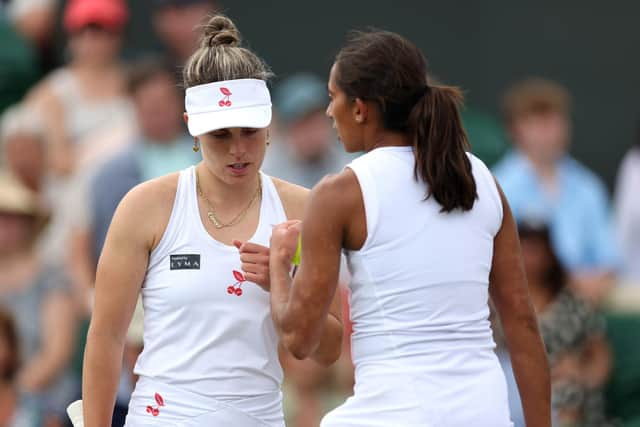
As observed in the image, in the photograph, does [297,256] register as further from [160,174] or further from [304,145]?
[304,145]

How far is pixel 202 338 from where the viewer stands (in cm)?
335

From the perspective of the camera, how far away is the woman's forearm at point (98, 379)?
3332mm

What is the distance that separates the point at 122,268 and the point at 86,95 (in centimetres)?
390

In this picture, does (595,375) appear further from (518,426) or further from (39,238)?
(39,238)

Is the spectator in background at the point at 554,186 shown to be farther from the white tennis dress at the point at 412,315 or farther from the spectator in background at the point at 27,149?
the white tennis dress at the point at 412,315

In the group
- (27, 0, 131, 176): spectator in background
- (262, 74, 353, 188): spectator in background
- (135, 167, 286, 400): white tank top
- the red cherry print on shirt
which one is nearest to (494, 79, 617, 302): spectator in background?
(262, 74, 353, 188): spectator in background

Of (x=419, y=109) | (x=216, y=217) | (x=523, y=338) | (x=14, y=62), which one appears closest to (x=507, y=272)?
(x=523, y=338)

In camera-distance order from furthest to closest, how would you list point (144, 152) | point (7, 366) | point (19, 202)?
1. point (19, 202)
2. point (144, 152)
3. point (7, 366)

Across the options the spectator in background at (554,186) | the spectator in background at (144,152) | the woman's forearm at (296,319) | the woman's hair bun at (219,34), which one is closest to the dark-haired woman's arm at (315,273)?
the woman's forearm at (296,319)

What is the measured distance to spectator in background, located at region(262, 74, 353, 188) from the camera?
23.0 feet

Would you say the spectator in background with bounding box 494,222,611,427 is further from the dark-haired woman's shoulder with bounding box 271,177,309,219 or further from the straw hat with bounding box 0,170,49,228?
the dark-haired woman's shoulder with bounding box 271,177,309,219

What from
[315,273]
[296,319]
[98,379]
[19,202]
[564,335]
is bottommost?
[564,335]

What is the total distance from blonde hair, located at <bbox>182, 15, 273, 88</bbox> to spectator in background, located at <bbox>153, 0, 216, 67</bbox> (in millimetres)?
3478

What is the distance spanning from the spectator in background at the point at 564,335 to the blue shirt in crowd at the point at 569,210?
0.71 m
